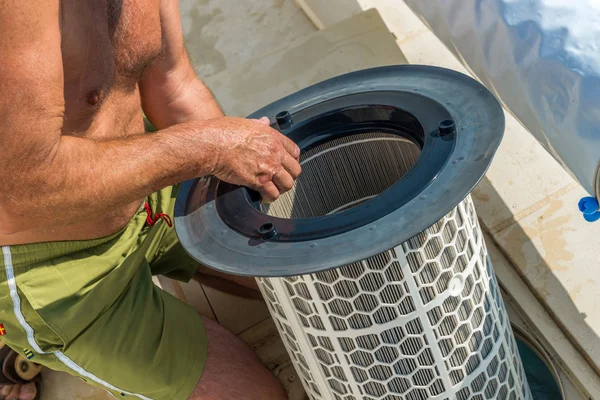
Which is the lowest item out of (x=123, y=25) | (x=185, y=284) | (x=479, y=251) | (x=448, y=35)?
(x=185, y=284)

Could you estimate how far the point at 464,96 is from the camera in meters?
1.64

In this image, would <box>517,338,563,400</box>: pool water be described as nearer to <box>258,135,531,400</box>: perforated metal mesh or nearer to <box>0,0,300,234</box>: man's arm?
<box>258,135,531,400</box>: perforated metal mesh

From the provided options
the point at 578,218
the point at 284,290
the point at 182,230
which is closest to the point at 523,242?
the point at 578,218

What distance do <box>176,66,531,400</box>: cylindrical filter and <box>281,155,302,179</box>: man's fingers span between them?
0.39 ft

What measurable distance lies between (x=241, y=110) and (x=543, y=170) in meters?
1.13

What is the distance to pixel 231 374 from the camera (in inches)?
85.6

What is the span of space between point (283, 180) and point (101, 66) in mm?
515

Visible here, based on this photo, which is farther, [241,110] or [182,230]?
[241,110]

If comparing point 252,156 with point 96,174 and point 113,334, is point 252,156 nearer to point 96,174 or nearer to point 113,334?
point 96,174

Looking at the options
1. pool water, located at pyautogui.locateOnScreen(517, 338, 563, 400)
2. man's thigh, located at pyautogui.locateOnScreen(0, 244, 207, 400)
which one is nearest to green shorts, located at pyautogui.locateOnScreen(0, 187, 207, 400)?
man's thigh, located at pyautogui.locateOnScreen(0, 244, 207, 400)

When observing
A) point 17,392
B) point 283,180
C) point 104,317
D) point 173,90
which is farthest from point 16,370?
point 283,180

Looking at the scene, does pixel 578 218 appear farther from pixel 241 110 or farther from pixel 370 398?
pixel 241 110

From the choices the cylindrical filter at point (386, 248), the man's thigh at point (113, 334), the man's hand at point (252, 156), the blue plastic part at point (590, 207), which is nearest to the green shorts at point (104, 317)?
the man's thigh at point (113, 334)

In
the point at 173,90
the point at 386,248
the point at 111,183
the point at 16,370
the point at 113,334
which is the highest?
the point at 111,183
